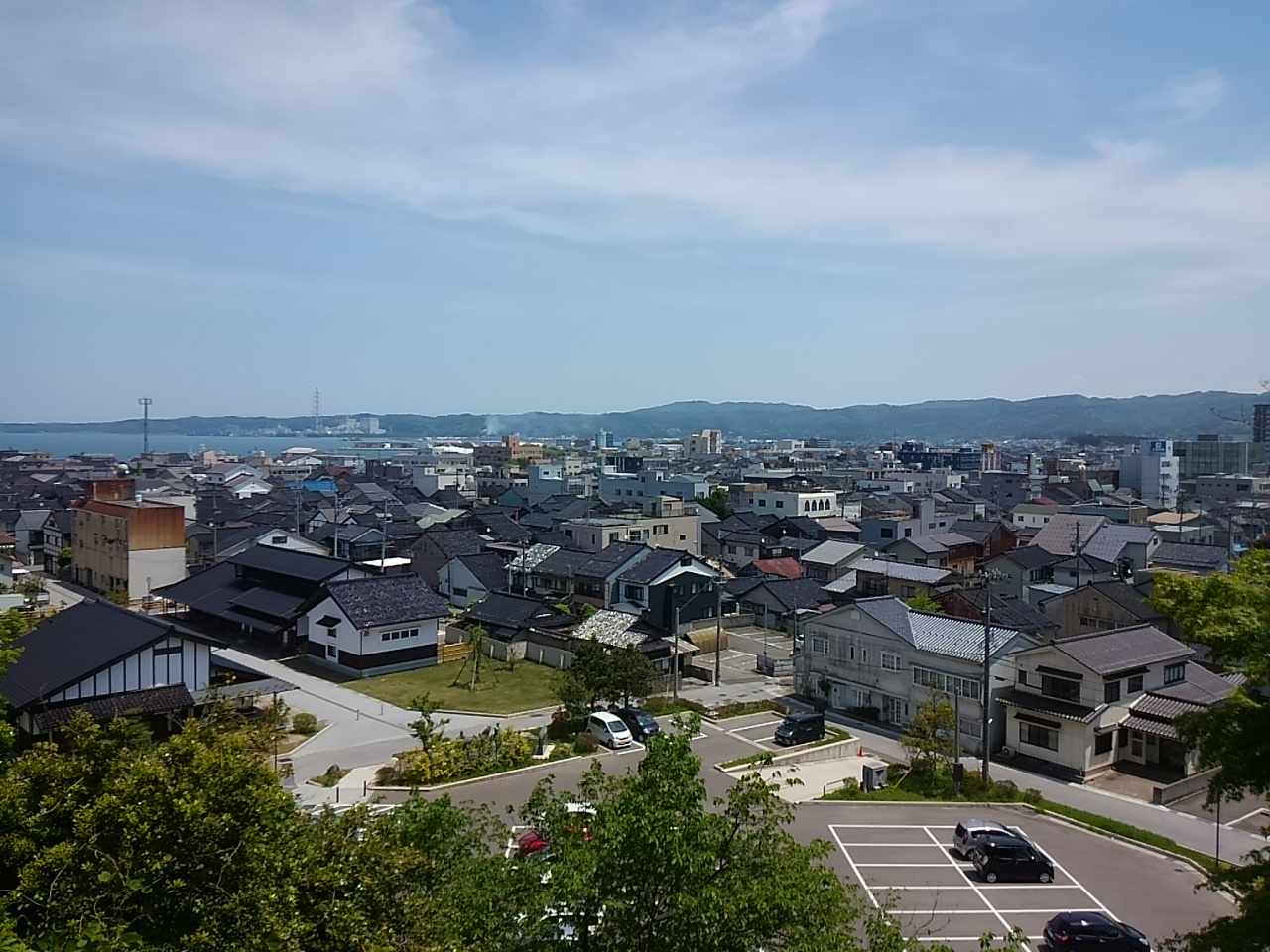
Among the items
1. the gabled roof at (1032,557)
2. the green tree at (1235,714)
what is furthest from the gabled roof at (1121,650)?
the gabled roof at (1032,557)

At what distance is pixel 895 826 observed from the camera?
52.2ft

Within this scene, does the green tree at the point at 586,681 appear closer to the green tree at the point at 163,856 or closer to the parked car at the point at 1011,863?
the parked car at the point at 1011,863

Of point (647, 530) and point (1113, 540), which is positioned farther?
point (647, 530)

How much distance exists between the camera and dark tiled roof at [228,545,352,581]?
29188 mm

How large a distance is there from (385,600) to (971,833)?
18152mm

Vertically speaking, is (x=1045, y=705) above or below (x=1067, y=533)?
below

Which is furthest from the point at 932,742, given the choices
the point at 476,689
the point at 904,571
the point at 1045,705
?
the point at 904,571

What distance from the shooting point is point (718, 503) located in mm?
58375

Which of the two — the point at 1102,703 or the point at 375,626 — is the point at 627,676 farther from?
the point at 1102,703

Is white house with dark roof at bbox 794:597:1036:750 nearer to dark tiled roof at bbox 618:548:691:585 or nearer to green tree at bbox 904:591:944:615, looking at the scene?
green tree at bbox 904:591:944:615

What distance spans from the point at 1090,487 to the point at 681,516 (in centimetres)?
4603

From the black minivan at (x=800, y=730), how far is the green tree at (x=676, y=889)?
1447cm

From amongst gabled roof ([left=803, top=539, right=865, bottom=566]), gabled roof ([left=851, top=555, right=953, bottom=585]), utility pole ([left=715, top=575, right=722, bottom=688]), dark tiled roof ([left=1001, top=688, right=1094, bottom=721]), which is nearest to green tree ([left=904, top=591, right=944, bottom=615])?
gabled roof ([left=851, top=555, right=953, bottom=585])

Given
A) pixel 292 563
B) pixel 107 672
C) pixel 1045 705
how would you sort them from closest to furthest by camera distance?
1. pixel 107 672
2. pixel 1045 705
3. pixel 292 563
